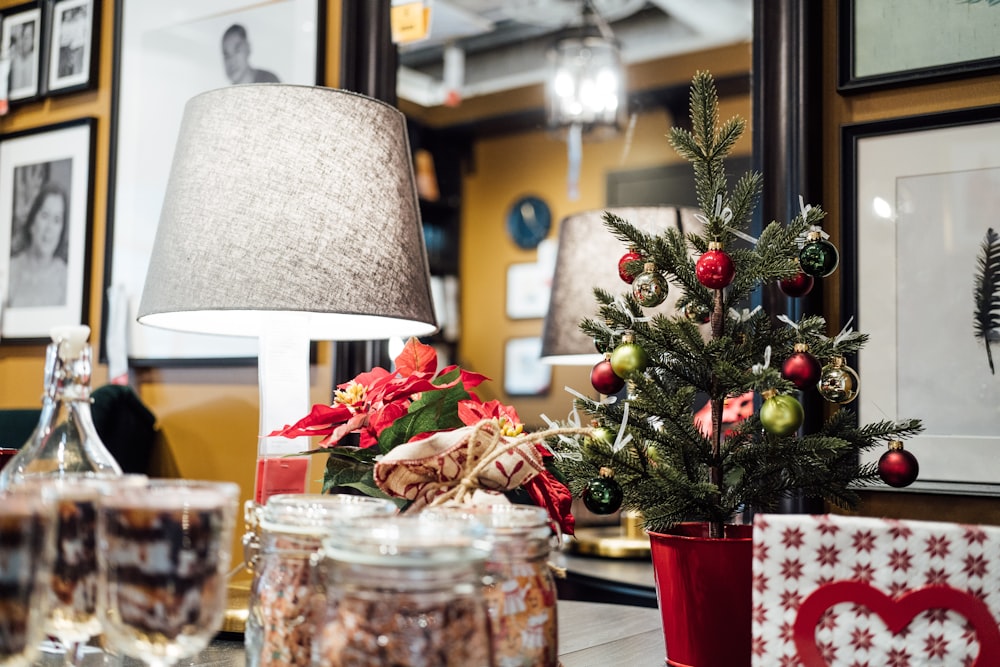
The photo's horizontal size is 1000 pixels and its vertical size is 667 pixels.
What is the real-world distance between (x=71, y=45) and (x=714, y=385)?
7.07ft

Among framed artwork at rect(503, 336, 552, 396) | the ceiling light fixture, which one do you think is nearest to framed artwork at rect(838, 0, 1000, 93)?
the ceiling light fixture

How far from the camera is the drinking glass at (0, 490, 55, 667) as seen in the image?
569mm

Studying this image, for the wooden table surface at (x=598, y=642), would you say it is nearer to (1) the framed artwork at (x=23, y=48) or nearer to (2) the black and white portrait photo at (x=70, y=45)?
(2) the black and white portrait photo at (x=70, y=45)

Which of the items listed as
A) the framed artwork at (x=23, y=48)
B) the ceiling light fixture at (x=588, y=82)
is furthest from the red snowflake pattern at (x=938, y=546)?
the ceiling light fixture at (x=588, y=82)

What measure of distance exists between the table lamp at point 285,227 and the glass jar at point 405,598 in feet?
1.67

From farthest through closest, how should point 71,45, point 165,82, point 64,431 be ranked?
point 71,45 → point 165,82 → point 64,431

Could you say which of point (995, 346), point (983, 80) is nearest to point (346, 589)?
point (995, 346)

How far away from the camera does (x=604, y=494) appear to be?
883 mm

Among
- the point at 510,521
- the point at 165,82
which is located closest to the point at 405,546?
the point at 510,521

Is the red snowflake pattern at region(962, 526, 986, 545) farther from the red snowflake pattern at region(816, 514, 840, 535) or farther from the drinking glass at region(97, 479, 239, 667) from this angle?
the drinking glass at region(97, 479, 239, 667)

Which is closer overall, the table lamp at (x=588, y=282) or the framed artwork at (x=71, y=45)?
the table lamp at (x=588, y=282)

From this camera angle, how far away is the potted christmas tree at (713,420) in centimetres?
88

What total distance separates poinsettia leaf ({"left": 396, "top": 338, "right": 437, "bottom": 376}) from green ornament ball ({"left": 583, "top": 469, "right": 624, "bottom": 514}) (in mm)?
235

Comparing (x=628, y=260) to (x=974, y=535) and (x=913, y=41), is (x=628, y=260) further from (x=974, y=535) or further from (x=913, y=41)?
(x=913, y=41)
